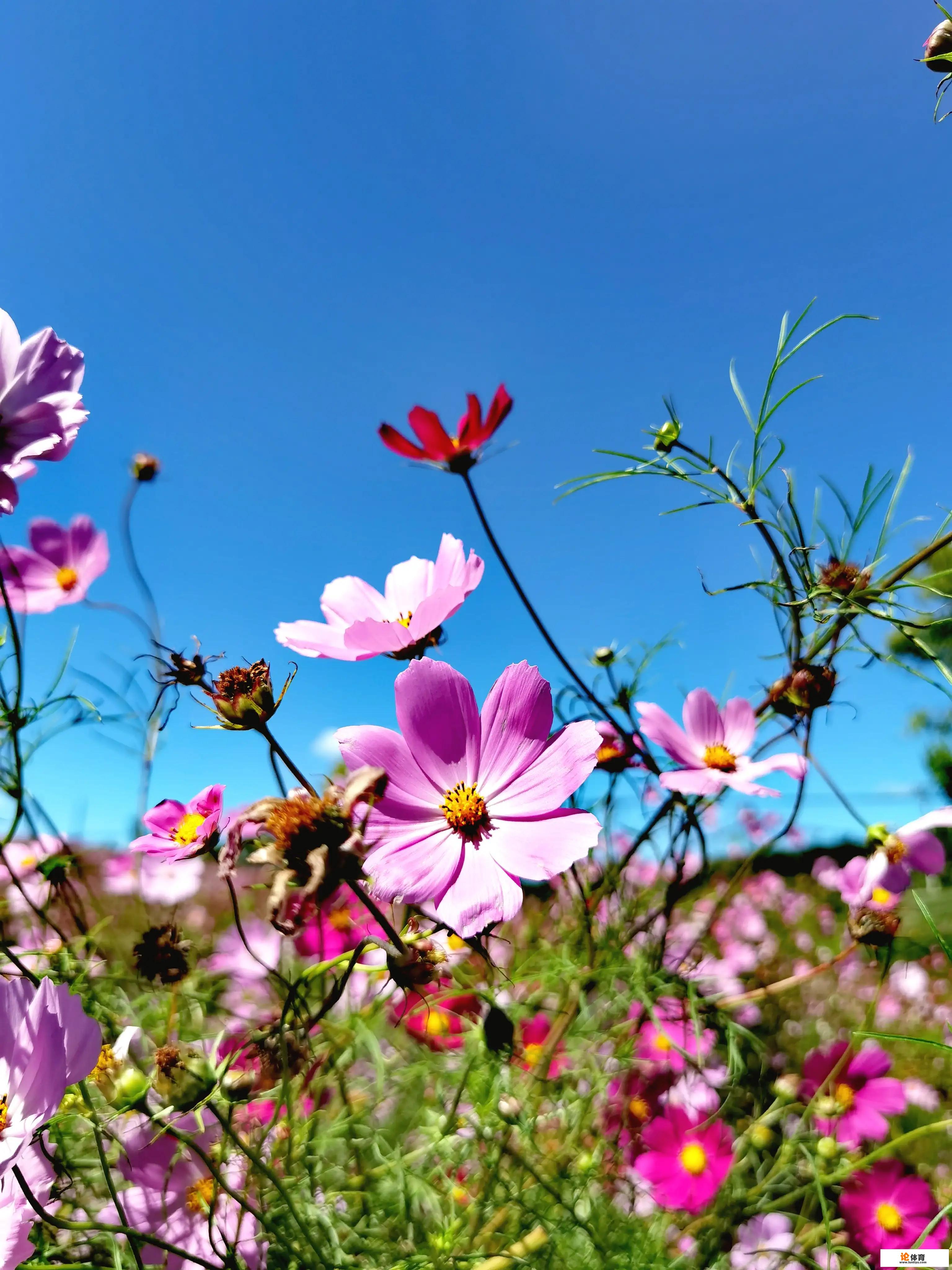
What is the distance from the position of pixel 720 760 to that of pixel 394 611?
0.28 m

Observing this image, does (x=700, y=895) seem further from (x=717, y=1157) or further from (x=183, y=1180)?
(x=183, y=1180)

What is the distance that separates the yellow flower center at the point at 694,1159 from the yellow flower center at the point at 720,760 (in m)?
0.42

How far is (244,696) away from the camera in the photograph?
0.38 m

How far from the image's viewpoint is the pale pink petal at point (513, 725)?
40 cm

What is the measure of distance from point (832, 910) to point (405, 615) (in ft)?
9.88

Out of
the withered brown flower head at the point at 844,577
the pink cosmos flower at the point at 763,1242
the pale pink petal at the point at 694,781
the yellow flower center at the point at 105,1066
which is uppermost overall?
the withered brown flower head at the point at 844,577

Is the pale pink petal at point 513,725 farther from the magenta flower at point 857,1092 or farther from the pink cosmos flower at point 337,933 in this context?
the magenta flower at point 857,1092

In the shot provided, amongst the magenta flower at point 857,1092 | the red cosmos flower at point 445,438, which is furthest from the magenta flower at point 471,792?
the magenta flower at point 857,1092

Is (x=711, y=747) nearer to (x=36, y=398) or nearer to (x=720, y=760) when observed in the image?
(x=720, y=760)

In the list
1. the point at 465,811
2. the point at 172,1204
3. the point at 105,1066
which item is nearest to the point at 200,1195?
the point at 172,1204

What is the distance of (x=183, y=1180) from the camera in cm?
54

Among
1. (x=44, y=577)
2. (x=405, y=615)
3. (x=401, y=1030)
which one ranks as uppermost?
(x=44, y=577)

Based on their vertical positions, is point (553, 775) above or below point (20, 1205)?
above

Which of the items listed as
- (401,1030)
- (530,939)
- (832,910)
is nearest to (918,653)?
(530,939)
